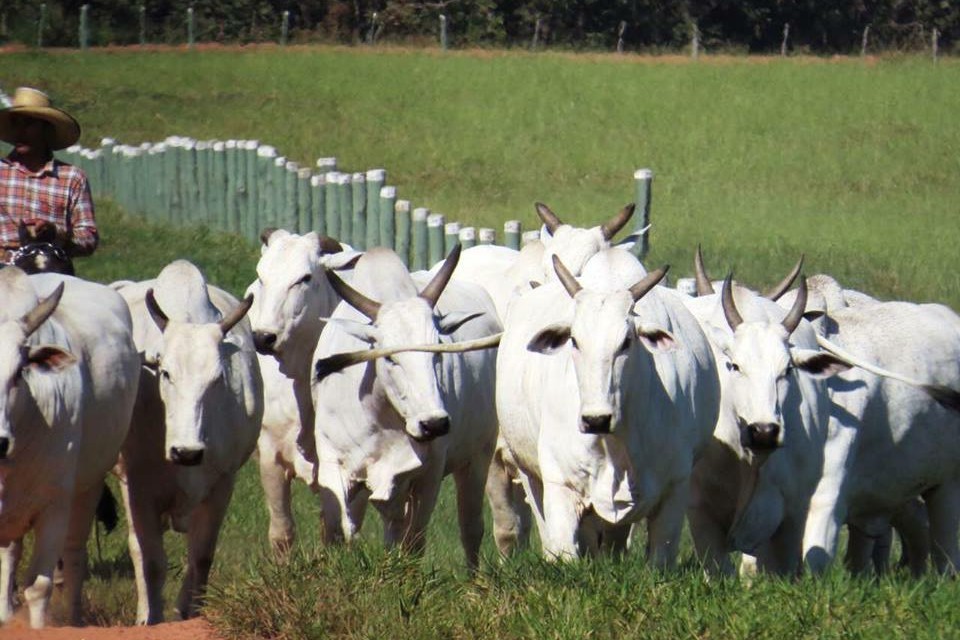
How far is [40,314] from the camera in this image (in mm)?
8266

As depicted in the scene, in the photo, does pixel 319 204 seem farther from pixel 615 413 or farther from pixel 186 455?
pixel 615 413

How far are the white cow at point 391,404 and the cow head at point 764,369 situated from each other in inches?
48.6

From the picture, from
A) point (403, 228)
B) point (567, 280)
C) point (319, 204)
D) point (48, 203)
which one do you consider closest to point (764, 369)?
point (567, 280)

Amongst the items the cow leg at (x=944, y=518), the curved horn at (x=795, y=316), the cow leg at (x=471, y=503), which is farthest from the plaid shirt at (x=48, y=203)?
the cow leg at (x=944, y=518)

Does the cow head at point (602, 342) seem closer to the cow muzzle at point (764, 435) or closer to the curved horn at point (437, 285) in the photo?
the cow muzzle at point (764, 435)

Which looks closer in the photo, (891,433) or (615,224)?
(891,433)

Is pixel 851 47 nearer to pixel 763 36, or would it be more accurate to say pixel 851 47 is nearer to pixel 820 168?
pixel 763 36

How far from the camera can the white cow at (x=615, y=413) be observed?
7754mm

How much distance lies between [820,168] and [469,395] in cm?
2260

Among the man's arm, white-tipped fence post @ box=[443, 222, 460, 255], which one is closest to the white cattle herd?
the man's arm

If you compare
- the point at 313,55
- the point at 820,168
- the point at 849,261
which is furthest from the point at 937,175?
the point at 313,55

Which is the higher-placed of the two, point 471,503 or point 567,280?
point 567,280

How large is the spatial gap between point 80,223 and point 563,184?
857 inches

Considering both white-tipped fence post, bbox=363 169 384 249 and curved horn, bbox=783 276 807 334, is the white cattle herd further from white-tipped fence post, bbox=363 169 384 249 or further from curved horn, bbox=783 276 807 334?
white-tipped fence post, bbox=363 169 384 249
